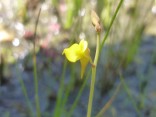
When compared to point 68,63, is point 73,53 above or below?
above

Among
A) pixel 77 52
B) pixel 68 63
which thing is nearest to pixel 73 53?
pixel 77 52

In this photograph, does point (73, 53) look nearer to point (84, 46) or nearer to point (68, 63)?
point (84, 46)

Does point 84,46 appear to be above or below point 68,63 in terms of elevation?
above

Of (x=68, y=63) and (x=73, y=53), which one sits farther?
(x=68, y=63)

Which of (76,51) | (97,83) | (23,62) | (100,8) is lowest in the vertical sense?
(97,83)

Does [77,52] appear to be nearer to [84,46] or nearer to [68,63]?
[84,46]

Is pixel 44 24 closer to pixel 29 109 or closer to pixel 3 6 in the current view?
pixel 3 6

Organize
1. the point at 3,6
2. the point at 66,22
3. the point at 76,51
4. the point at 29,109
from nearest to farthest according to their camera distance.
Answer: the point at 76,51, the point at 29,109, the point at 66,22, the point at 3,6

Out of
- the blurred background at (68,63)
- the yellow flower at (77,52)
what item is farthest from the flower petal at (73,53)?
the blurred background at (68,63)

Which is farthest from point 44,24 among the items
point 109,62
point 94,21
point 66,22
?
point 94,21
